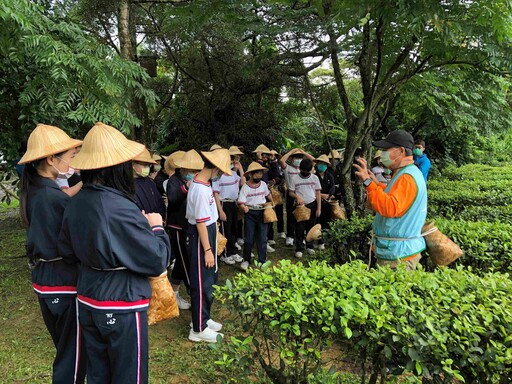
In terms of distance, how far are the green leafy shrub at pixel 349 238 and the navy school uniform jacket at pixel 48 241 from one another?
10.6ft

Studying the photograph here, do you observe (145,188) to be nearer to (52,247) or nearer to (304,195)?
(52,247)

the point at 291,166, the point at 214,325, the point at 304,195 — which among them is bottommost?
the point at 214,325

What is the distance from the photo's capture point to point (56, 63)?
3.26 metres

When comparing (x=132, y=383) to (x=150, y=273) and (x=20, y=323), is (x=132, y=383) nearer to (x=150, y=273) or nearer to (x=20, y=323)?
(x=150, y=273)

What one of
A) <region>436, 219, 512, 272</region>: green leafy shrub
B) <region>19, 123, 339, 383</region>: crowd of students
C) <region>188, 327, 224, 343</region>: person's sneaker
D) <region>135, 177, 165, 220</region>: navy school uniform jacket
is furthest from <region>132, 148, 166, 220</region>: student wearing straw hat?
<region>436, 219, 512, 272</region>: green leafy shrub

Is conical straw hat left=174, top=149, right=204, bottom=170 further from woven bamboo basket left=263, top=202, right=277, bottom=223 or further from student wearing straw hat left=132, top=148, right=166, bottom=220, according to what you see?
woven bamboo basket left=263, top=202, right=277, bottom=223

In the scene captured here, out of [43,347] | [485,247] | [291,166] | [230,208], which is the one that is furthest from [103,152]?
[291,166]

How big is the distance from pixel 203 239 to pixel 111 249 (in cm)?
169

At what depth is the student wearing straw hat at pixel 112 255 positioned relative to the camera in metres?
2.02

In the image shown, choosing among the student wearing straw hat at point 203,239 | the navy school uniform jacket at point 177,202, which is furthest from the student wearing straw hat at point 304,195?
the student wearing straw hat at point 203,239

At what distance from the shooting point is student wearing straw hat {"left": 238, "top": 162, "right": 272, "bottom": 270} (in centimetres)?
584

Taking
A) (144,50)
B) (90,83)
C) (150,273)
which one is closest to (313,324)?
(150,273)

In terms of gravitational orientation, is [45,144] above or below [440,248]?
above

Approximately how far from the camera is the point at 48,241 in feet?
7.77
